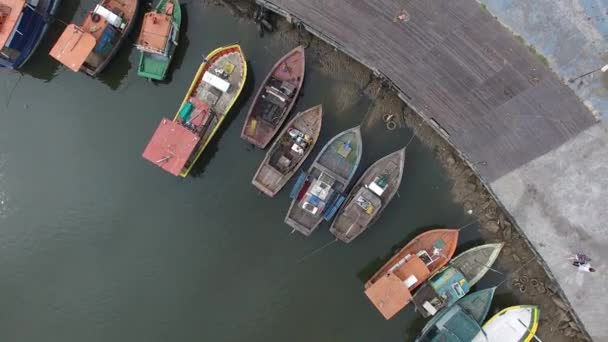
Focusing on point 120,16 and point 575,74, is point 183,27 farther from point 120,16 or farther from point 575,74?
point 575,74

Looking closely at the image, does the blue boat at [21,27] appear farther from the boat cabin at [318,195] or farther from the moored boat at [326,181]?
the boat cabin at [318,195]

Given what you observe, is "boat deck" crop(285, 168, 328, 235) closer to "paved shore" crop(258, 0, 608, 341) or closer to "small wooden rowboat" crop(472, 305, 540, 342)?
"paved shore" crop(258, 0, 608, 341)

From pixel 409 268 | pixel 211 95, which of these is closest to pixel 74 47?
pixel 211 95

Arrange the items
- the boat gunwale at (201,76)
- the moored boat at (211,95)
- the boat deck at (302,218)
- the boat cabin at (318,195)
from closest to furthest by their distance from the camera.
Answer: the boat cabin at (318,195) → the boat deck at (302,218) → the moored boat at (211,95) → the boat gunwale at (201,76)

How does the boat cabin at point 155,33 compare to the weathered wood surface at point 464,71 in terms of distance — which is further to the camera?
the boat cabin at point 155,33

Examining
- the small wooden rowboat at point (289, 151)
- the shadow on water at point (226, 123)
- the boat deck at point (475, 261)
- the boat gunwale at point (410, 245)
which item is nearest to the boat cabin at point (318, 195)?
the small wooden rowboat at point (289, 151)

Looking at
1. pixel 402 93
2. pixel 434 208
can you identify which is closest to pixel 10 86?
pixel 402 93
